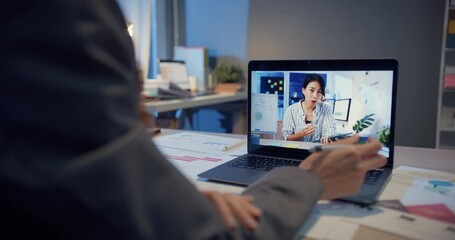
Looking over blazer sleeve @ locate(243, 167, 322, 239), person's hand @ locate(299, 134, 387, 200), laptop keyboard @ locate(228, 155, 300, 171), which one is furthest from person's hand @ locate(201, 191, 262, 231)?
laptop keyboard @ locate(228, 155, 300, 171)

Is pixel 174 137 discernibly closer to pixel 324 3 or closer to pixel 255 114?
pixel 255 114

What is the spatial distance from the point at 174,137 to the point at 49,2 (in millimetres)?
1019

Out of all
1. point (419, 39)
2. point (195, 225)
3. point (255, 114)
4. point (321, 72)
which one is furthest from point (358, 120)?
point (419, 39)

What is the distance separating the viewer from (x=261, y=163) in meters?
0.91

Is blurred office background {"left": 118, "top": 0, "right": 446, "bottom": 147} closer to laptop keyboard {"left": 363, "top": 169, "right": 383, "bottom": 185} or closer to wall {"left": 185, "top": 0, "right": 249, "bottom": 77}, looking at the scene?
wall {"left": 185, "top": 0, "right": 249, "bottom": 77}

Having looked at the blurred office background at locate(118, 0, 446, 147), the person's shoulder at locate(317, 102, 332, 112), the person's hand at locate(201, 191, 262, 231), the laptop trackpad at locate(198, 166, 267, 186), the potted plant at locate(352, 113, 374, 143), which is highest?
the blurred office background at locate(118, 0, 446, 147)

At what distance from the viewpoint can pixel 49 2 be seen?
0.30m

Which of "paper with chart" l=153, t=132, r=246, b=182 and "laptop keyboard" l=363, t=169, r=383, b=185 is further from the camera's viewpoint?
"paper with chart" l=153, t=132, r=246, b=182

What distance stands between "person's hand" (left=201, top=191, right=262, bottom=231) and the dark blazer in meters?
0.09

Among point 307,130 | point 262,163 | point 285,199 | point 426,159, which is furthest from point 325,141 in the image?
point 285,199

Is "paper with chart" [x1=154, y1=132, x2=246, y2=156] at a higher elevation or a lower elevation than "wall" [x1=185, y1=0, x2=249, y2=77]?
lower

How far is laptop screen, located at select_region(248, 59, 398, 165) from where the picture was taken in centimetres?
84

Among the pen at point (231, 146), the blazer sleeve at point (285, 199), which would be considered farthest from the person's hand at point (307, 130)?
the blazer sleeve at point (285, 199)

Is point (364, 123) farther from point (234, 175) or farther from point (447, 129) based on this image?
point (447, 129)
